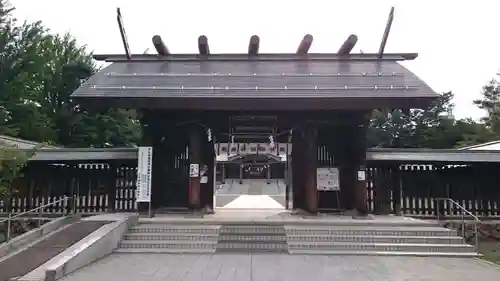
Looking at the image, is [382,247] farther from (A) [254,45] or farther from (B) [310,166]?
(A) [254,45]

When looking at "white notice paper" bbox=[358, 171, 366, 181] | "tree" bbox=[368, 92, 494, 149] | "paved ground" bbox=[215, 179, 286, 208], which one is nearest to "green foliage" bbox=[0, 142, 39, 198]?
"white notice paper" bbox=[358, 171, 366, 181]

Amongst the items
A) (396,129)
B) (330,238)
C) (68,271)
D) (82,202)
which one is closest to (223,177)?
(396,129)

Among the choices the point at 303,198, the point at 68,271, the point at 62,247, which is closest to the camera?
the point at 68,271

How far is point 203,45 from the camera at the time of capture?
15008 mm

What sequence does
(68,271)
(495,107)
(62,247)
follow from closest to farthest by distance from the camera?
(68,271), (62,247), (495,107)

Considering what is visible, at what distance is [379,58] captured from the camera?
600 inches

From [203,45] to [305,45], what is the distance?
3.39 m

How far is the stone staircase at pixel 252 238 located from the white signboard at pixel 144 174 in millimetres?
2929

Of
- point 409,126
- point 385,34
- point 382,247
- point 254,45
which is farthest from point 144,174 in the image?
point 409,126

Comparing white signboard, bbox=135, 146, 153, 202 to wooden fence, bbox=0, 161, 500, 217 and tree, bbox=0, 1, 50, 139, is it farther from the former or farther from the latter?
tree, bbox=0, 1, 50, 139

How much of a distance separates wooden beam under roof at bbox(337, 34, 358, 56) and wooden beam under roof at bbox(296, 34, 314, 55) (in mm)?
1094

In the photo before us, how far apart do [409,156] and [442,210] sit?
210 centimetres

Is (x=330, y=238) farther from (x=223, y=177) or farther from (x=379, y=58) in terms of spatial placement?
(x=223, y=177)

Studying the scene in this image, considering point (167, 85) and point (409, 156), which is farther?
point (409, 156)
